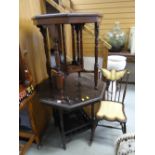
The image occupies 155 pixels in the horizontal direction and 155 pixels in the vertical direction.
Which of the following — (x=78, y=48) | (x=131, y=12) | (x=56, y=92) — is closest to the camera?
(x=56, y=92)

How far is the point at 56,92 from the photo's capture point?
188cm

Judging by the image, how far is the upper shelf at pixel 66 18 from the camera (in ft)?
4.84

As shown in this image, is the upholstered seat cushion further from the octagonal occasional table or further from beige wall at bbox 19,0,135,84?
beige wall at bbox 19,0,135,84

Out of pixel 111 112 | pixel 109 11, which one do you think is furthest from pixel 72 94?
pixel 109 11

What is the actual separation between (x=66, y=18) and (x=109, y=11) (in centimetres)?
248

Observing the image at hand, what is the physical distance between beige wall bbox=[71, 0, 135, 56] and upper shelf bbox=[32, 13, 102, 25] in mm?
1943

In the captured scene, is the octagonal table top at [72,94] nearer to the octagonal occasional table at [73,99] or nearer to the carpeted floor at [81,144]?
the octagonal occasional table at [73,99]

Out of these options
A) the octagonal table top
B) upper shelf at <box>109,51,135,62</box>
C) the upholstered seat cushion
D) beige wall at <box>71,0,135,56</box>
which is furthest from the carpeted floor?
beige wall at <box>71,0,135,56</box>

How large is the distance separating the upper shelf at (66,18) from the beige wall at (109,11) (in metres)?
1.94

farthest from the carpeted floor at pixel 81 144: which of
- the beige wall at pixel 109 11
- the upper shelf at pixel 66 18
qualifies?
the beige wall at pixel 109 11

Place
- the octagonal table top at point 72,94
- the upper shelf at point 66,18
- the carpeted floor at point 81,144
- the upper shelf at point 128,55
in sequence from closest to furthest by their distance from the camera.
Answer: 1. the upper shelf at point 66,18
2. the octagonal table top at point 72,94
3. the carpeted floor at point 81,144
4. the upper shelf at point 128,55
